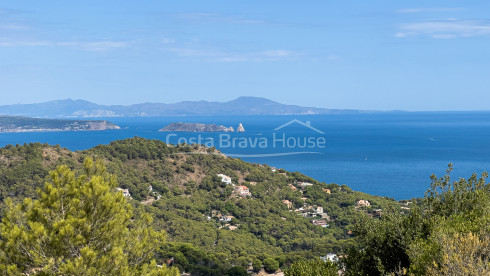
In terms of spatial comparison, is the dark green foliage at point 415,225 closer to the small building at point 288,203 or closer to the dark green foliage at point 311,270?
the dark green foliage at point 311,270

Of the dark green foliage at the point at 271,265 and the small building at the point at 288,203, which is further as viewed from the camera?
the small building at the point at 288,203

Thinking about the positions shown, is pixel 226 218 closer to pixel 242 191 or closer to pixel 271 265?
pixel 242 191

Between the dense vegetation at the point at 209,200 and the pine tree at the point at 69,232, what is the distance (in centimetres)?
1450

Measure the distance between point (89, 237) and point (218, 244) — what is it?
22.1 m

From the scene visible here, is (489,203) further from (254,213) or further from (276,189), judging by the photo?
(276,189)

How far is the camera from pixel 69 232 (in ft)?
27.8

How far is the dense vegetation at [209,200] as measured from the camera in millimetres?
27719

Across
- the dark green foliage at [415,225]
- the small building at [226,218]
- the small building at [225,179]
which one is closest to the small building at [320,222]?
the small building at [226,218]

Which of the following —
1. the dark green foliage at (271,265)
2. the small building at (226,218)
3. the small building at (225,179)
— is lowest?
the small building at (226,218)

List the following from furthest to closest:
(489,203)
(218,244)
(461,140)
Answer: (461,140), (218,244), (489,203)

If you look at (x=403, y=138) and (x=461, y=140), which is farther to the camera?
(x=403, y=138)

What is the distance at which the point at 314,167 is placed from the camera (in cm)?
8444

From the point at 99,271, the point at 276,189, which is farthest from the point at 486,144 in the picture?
the point at 99,271

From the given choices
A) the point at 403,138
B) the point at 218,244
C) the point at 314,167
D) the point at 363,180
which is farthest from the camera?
the point at 403,138
